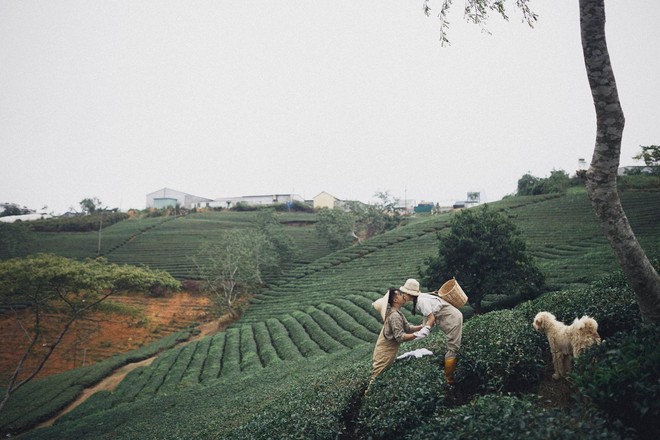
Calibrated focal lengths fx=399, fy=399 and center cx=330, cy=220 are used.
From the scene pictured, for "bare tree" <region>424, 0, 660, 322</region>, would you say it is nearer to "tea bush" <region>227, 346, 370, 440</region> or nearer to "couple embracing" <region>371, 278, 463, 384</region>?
"couple embracing" <region>371, 278, 463, 384</region>

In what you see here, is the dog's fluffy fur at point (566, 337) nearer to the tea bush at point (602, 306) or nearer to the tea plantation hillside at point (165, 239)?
the tea bush at point (602, 306)

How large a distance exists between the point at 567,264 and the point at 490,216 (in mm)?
8446

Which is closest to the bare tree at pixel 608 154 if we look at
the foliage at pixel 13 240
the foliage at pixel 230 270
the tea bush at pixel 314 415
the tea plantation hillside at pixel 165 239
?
the tea bush at pixel 314 415

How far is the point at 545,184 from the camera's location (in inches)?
2483

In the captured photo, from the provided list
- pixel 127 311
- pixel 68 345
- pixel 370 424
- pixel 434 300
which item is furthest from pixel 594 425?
pixel 68 345

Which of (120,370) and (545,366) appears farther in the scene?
(120,370)

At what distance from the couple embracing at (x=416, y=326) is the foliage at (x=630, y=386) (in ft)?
7.30

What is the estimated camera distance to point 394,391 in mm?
5395

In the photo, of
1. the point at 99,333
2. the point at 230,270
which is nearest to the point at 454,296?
the point at 230,270

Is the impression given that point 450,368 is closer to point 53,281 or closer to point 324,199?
point 53,281

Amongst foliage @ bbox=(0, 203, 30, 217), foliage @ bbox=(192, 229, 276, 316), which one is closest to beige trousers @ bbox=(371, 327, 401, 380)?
foliage @ bbox=(192, 229, 276, 316)

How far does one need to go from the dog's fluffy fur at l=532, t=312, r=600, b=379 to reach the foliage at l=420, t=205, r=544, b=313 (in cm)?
1505

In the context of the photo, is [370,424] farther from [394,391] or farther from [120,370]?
[120,370]

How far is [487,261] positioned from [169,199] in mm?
97513
